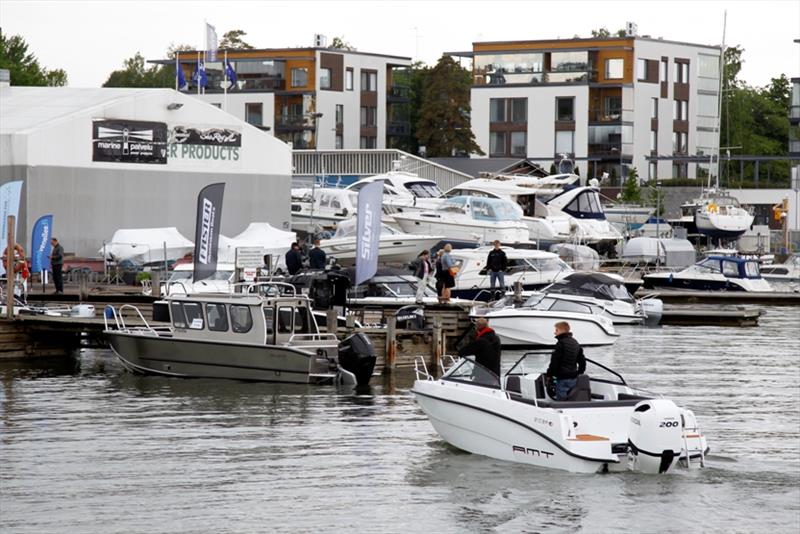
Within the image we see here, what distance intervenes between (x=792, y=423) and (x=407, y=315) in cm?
1078

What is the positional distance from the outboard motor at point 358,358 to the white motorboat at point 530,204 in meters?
30.3

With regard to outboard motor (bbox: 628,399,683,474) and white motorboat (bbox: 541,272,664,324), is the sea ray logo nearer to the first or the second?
white motorboat (bbox: 541,272,664,324)

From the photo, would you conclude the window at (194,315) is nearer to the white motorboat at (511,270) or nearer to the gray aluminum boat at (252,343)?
the gray aluminum boat at (252,343)

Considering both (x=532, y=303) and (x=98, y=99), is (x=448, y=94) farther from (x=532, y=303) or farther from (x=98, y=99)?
(x=532, y=303)

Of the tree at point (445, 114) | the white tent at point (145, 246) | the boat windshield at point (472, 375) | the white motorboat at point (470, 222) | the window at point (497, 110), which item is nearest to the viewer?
the boat windshield at point (472, 375)

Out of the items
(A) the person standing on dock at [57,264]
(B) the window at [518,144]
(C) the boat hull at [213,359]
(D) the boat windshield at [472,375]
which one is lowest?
(C) the boat hull at [213,359]

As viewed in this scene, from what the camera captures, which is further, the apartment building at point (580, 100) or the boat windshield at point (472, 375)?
the apartment building at point (580, 100)

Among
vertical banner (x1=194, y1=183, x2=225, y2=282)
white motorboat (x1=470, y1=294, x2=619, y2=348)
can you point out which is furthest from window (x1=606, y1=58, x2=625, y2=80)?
vertical banner (x1=194, y1=183, x2=225, y2=282)

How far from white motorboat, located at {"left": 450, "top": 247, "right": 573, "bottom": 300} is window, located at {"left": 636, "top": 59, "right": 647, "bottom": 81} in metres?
48.8

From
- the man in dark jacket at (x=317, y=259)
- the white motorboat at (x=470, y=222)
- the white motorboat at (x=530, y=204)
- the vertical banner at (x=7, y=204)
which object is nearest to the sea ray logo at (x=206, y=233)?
the vertical banner at (x=7, y=204)

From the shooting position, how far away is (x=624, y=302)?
4459 centimetres

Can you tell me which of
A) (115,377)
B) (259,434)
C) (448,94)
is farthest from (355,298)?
(448,94)

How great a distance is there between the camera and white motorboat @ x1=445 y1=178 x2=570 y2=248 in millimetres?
61844

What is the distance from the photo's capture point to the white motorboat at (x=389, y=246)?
5147 centimetres
